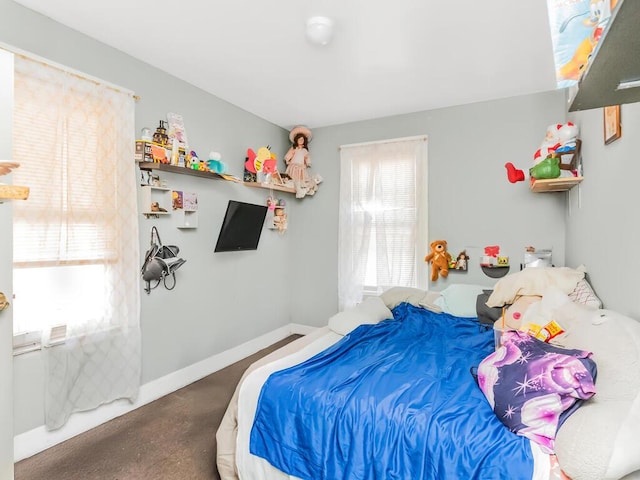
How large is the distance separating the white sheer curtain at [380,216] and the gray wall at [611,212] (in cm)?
145

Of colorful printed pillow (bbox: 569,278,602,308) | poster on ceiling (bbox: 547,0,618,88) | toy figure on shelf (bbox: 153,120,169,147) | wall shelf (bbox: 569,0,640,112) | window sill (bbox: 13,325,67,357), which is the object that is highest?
toy figure on shelf (bbox: 153,120,169,147)

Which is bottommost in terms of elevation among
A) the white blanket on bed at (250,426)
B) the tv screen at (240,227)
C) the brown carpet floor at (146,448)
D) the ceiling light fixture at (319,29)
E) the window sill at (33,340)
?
the brown carpet floor at (146,448)

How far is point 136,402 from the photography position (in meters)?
2.59

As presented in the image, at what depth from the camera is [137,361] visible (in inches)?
100

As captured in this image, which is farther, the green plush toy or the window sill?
the green plush toy

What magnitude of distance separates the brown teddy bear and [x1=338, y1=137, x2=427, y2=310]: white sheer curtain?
0.54 ft

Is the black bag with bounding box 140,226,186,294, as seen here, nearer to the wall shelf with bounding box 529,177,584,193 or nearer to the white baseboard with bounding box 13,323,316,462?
the white baseboard with bounding box 13,323,316,462

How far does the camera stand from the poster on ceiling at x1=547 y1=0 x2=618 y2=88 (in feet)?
1.97

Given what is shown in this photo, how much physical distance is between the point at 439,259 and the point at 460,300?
0.58 metres

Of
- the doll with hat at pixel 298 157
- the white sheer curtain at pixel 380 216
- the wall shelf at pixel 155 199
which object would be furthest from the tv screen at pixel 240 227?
the white sheer curtain at pixel 380 216

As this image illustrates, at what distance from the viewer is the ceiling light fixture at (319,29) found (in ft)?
6.81

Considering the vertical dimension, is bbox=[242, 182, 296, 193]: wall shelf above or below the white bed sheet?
above

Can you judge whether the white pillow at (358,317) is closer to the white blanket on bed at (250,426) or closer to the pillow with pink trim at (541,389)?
the white blanket on bed at (250,426)

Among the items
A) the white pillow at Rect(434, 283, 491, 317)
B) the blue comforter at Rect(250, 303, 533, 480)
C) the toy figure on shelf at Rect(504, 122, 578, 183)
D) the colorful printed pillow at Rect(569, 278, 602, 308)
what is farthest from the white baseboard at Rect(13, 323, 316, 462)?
the toy figure on shelf at Rect(504, 122, 578, 183)
